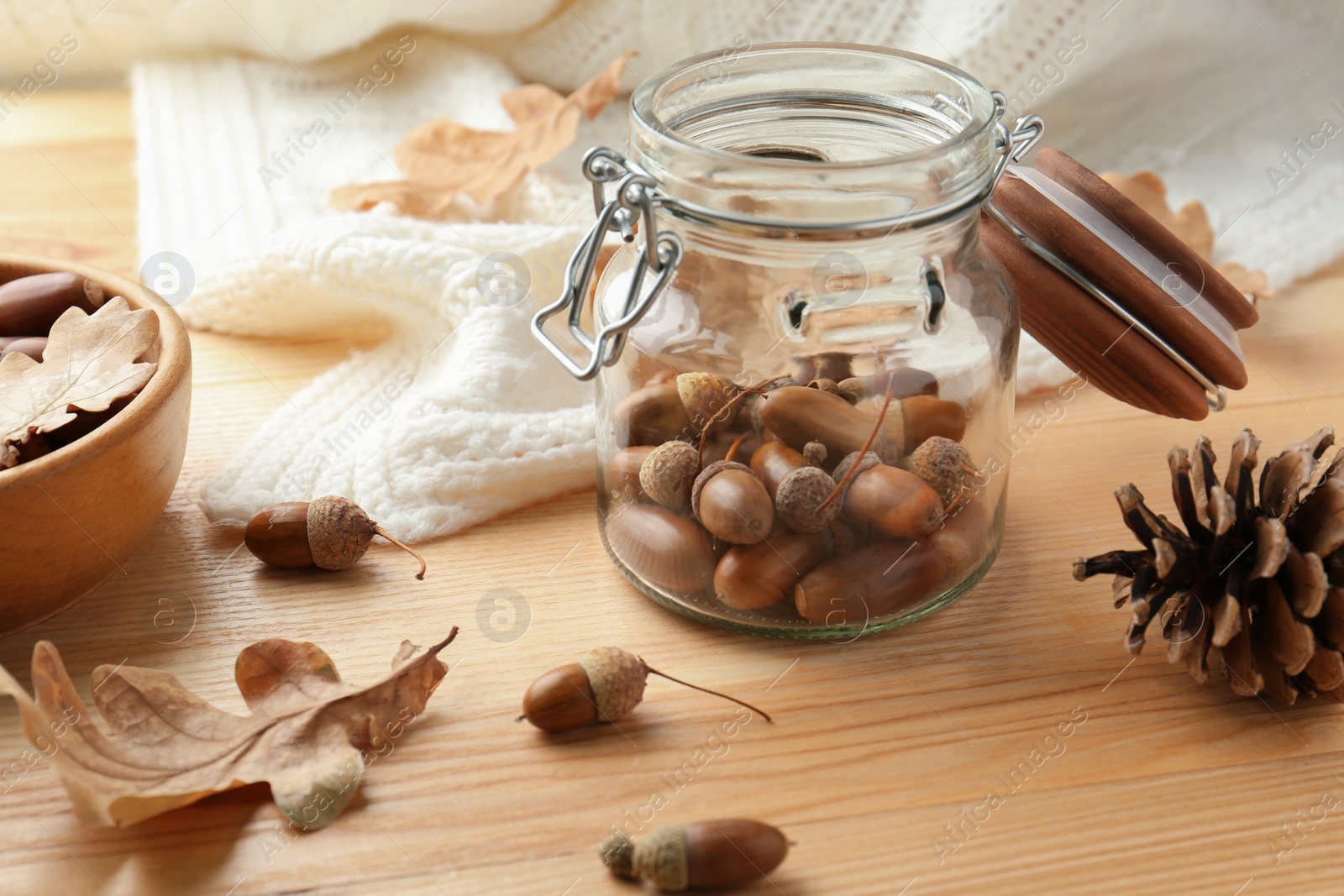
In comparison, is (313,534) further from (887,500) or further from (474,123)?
(474,123)

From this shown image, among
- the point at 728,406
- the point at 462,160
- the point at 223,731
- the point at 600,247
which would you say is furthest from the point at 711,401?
the point at 462,160

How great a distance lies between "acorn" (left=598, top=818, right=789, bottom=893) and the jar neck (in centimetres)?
30

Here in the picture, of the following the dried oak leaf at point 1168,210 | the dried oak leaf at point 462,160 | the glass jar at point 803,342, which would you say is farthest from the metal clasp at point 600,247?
the dried oak leaf at point 1168,210

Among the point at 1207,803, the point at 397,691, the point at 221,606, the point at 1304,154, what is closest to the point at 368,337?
the point at 221,606

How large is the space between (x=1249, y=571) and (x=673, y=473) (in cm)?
32

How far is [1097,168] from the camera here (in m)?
1.37

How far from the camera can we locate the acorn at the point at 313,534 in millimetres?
784

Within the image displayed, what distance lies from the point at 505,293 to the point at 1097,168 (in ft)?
2.41

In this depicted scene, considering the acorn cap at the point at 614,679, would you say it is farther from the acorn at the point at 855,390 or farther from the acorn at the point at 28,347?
the acorn at the point at 28,347

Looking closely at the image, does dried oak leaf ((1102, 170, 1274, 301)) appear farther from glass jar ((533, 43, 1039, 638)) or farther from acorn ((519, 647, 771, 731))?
acorn ((519, 647, 771, 731))

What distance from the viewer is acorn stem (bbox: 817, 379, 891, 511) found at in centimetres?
68

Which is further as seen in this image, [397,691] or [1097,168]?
[1097,168]

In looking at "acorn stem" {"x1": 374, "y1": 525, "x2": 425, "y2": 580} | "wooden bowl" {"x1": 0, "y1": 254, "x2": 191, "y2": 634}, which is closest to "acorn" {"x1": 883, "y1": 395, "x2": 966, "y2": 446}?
"acorn stem" {"x1": 374, "y1": 525, "x2": 425, "y2": 580}

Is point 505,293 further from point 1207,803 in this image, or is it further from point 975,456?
point 1207,803
